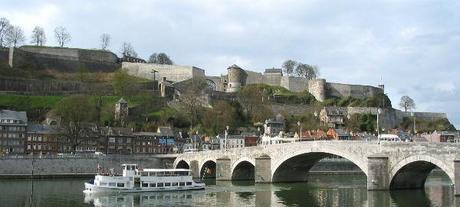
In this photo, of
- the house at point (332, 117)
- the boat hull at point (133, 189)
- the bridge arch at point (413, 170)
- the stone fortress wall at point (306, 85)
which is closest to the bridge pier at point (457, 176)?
the bridge arch at point (413, 170)

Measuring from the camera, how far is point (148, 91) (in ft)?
302

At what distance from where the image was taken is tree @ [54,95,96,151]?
218ft

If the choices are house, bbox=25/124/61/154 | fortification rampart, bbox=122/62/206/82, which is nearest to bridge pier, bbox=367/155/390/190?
house, bbox=25/124/61/154

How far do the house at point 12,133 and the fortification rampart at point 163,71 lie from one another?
117 ft

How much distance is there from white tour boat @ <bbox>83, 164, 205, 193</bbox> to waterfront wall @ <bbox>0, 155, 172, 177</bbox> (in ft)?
55.1

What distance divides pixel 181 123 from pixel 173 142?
8.99m

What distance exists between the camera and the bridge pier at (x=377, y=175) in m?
35.6

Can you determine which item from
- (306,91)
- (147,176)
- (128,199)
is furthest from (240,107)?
(128,199)

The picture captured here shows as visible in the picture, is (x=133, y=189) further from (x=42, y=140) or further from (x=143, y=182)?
(x=42, y=140)

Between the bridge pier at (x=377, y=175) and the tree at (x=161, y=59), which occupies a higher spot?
the tree at (x=161, y=59)

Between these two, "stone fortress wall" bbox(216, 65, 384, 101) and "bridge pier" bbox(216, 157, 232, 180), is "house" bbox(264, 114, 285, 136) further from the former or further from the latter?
"bridge pier" bbox(216, 157, 232, 180)

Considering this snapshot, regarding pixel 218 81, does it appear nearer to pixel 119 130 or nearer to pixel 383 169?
pixel 119 130

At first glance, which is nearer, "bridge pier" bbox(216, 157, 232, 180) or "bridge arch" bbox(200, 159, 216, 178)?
"bridge pier" bbox(216, 157, 232, 180)

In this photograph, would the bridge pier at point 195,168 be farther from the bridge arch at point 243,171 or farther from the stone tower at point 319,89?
the stone tower at point 319,89
